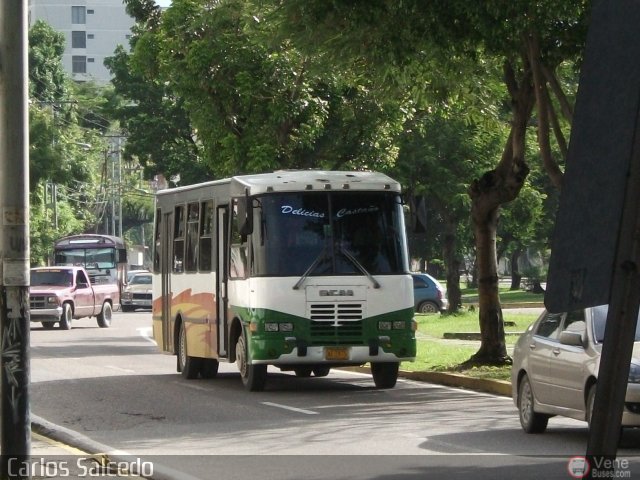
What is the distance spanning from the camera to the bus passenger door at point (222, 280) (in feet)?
66.8

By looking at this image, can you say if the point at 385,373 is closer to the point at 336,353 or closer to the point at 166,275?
the point at 336,353

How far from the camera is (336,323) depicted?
18797 millimetres

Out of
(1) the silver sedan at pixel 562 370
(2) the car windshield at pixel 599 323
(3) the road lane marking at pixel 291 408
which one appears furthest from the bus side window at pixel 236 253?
(2) the car windshield at pixel 599 323

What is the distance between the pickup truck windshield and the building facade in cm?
10622

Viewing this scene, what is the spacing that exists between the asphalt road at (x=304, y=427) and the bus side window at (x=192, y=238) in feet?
6.45

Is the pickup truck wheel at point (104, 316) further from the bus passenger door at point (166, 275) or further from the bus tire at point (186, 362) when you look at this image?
the bus tire at point (186, 362)

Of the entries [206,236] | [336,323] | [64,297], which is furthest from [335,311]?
[64,297]

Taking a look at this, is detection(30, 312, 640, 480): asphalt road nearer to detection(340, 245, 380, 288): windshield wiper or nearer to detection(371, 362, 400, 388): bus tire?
detection(371, 362, 400, 388): bus tire

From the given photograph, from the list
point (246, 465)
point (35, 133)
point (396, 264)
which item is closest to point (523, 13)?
point (396, 264)

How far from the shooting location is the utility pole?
29.7 ft

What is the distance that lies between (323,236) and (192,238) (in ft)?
12.8

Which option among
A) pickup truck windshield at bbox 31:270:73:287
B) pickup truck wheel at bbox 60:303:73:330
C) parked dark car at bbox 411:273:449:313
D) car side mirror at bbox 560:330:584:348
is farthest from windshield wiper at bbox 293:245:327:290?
parked dark car at bbox 411:273:449:313

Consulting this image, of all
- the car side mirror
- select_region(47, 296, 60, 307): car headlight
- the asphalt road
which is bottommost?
the asphalt road

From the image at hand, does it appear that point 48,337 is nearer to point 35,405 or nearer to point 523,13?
point 35,405
